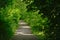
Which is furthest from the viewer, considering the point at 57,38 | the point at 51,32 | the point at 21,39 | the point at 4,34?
the point at 21,39

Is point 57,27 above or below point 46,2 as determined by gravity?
below

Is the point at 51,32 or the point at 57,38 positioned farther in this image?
the point at 51,32

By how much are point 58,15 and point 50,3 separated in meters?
0.47

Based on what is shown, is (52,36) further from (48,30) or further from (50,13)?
(50,13)

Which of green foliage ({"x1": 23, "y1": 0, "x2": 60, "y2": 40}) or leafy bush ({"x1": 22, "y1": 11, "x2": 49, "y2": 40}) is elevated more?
green foliage ({"x1": 23, "y1": 0, "x2": 60, "y2": 40})

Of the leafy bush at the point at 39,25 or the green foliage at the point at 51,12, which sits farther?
the leafy bush at the point at 39,25

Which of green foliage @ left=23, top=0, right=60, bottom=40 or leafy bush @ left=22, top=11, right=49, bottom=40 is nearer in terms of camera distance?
green foliage @ left=23, top=0, right=60, bottom=40

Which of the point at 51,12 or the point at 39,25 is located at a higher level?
the point at 51,12

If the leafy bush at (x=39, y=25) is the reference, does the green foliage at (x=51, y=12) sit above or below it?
above

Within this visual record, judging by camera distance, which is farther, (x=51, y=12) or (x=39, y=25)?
(x=39, y=25)

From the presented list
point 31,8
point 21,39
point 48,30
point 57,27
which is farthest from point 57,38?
point 21,39

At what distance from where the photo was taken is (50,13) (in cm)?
716

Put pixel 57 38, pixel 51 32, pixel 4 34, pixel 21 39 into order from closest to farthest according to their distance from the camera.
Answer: pixel 57 38
pixel 51 32
pixel 4 34
pixel 21 39

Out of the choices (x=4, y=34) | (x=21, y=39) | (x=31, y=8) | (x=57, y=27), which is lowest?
(x=21, y=39)
